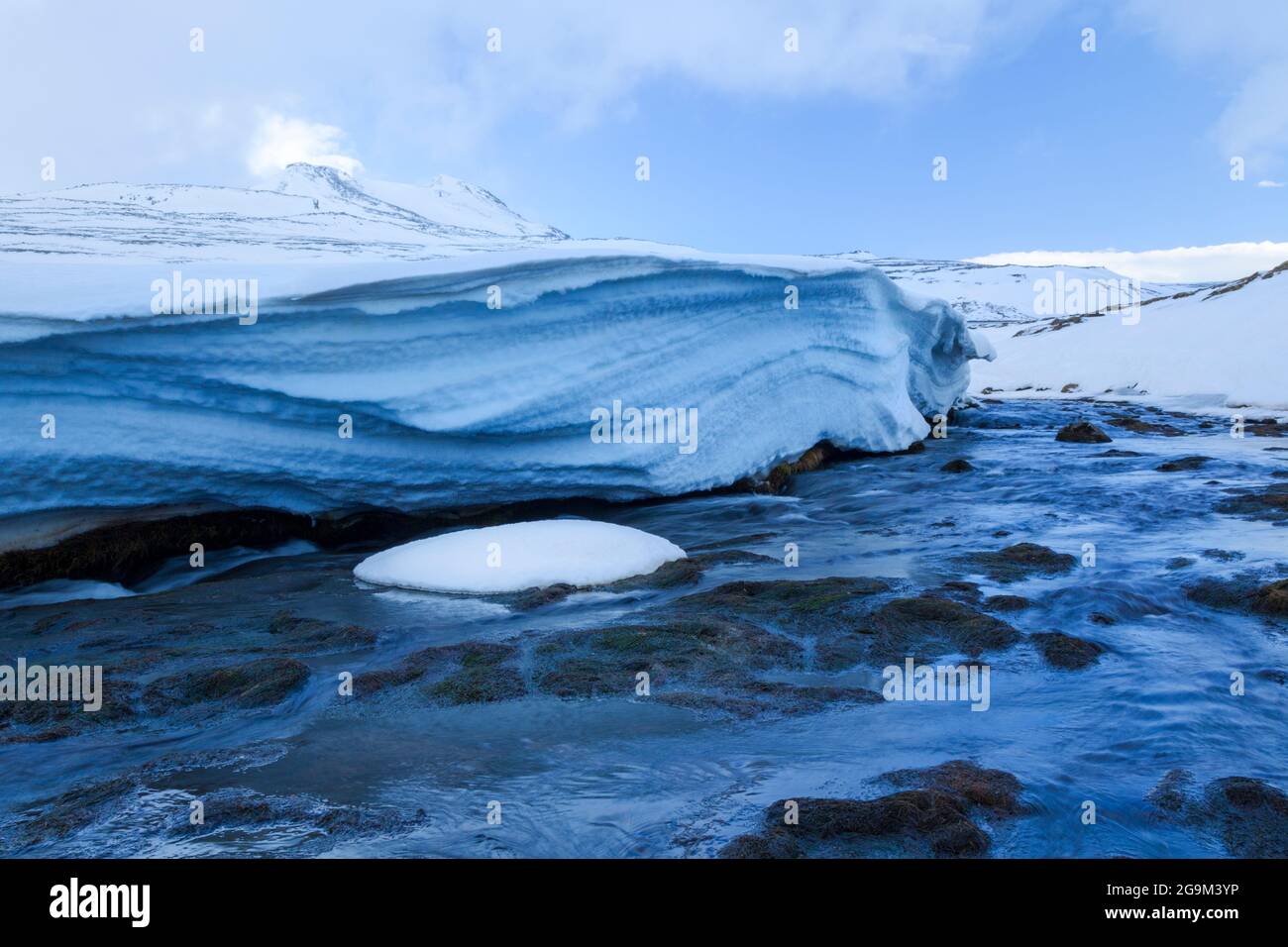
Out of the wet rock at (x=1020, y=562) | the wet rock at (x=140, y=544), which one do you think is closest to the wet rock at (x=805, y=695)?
the wet rock at (x=1020, y=562)

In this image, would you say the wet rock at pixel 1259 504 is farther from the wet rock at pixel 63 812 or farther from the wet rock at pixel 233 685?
the wet rock at pixel 63 812

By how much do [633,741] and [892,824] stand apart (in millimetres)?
1026

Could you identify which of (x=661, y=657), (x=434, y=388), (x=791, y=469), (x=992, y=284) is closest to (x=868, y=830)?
(x=661, y=657)

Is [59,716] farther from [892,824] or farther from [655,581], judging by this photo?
[892,824]

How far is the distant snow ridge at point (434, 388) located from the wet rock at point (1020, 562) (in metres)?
2.95

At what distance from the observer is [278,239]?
11.8 meters

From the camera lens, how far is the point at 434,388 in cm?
670

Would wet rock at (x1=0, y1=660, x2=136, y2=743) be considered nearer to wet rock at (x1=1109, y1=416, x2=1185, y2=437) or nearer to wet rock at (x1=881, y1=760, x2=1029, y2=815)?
wet rock at (x1=881, y1=760, x2=1029, y2=815)

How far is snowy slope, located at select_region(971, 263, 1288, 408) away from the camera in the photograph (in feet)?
56.6

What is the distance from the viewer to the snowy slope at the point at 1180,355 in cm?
1727

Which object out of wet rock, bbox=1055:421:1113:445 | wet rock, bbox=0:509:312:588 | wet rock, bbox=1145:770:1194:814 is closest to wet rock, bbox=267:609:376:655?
wet rock, bbox=0:509:312:588

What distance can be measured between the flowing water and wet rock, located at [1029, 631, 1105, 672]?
0.21 ft
